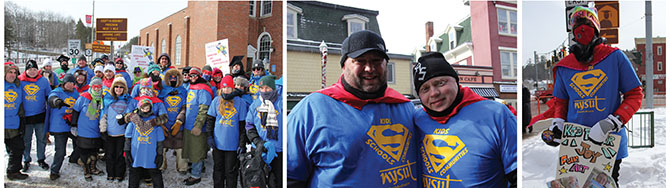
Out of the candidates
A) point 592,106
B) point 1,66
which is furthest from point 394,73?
point 1,66

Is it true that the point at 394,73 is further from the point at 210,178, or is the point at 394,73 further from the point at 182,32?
the point at 182,32

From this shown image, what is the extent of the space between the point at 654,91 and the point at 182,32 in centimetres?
2127

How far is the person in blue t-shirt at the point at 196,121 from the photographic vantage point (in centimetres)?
433

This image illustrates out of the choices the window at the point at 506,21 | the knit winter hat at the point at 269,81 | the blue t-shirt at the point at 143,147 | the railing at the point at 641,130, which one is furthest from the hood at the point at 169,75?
the railing at the point at 641,130

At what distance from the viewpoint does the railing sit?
6.52 feet

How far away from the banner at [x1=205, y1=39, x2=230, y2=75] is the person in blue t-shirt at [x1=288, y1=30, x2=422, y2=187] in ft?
11.9

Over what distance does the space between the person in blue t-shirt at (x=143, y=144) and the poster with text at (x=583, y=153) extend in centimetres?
366

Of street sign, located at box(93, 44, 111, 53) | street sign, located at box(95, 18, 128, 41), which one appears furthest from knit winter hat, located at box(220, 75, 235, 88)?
street sign, located at box(93, 44, 111, 53)

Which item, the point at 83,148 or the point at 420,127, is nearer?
the point at 420,127

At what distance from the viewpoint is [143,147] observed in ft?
12.7

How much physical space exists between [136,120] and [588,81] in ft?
13.0

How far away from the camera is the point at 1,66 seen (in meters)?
2.88

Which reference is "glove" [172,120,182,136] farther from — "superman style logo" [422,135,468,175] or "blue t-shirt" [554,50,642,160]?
"blue t-shirt" [554,50,642,160]

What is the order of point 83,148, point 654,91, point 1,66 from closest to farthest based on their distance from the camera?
point 654,91 < point 1,66 < point 83,148
